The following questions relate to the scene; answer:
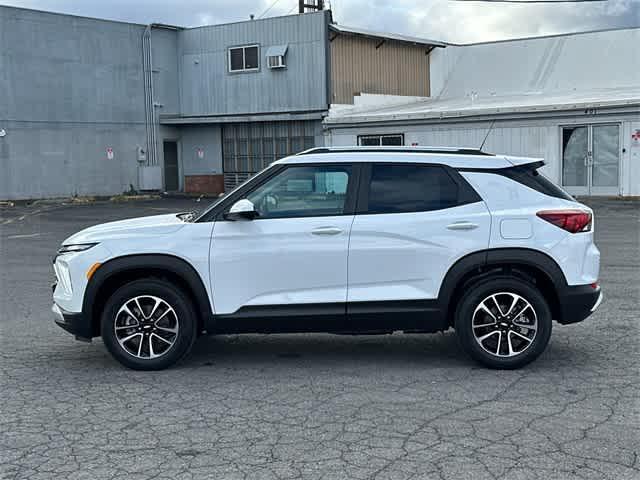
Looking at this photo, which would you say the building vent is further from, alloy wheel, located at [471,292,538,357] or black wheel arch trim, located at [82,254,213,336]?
alloy wheel, located at [471,292,538,357]

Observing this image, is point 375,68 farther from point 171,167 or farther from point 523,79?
point 171,167

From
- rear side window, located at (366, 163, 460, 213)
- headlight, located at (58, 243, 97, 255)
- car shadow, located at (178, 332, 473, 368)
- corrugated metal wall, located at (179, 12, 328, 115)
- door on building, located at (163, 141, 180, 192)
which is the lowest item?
car shadow, located at (178, 332, 473, 368)

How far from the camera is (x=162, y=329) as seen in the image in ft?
22.2

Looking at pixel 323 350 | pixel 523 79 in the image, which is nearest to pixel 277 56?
pixel 523 79

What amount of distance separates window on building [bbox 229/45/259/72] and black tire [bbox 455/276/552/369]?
1060 inches

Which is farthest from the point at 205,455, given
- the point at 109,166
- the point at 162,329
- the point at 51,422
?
the point at 109,166

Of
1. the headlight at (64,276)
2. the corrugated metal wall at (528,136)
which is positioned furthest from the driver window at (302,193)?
the corrugated metal wall at (528,136)

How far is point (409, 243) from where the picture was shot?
662cm

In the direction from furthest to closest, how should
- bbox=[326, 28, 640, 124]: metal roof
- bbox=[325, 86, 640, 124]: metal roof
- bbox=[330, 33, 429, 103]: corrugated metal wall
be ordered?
1. bbox=[330, 33, 429, 103]: corrugated metal wall
2. bbox=[326, 28, 640, 124]: metal roof
3. bbox=[325, 86, 640, 124]: metal roof

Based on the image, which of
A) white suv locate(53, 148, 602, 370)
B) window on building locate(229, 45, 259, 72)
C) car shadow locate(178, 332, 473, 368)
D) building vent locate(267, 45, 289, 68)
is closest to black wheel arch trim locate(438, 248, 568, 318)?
white suv locate(53, 148, 602, 370)

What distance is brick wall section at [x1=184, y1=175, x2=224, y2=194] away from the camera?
34.1 m

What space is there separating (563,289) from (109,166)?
A: 2820 cm

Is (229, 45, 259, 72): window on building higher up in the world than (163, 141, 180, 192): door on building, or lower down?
higher up

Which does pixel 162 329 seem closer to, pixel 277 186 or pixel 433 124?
pixel 277 186
